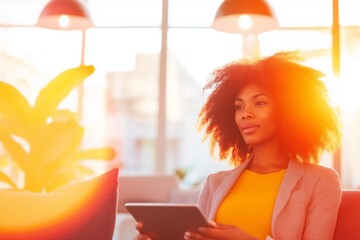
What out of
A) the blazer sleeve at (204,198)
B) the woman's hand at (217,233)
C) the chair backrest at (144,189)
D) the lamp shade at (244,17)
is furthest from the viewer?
the chair backrest at (144,189)

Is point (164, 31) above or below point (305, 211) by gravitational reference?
above

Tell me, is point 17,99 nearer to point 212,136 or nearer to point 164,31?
point 164,31

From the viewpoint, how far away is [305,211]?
89.7 inches

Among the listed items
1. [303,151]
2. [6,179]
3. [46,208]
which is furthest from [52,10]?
[46,208]

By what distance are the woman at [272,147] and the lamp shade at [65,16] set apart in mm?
2572

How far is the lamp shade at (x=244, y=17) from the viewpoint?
15.2 feet

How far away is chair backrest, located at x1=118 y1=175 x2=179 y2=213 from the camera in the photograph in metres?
4.96

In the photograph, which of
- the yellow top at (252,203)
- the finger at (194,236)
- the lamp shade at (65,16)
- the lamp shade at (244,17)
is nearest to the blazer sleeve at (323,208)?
the yellow top at (252,203)

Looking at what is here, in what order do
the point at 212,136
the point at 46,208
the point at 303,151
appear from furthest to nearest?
the point at 212,136
the point at 303,151
the point at 46,208

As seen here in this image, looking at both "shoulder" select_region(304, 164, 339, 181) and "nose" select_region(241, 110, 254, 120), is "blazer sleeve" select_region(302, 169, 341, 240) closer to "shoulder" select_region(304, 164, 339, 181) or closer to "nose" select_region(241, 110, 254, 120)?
"shoulder" select_region(304, 164, 339, 181)

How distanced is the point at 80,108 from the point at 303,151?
5.26 metres

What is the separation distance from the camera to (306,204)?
7.50 feet

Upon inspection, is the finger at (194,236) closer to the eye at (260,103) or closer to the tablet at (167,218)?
the tablet at (167,218)

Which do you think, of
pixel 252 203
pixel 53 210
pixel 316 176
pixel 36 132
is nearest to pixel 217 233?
pixel 252 203
